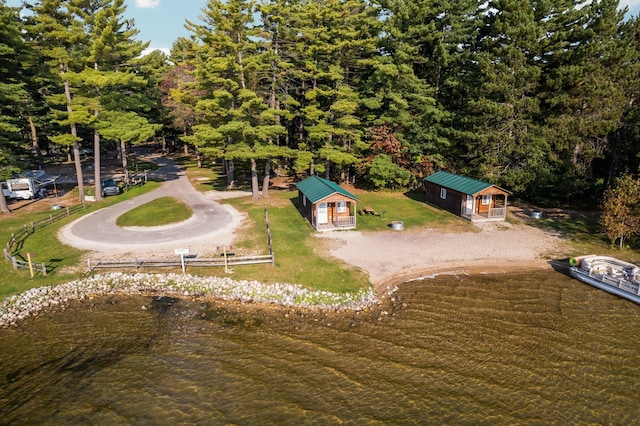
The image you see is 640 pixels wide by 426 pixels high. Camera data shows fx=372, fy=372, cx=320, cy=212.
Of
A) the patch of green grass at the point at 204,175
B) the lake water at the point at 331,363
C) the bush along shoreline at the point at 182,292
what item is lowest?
the lake water at the point at 331,363

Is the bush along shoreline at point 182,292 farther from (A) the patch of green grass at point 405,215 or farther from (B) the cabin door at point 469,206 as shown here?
(B) the cabin door at point 469,206

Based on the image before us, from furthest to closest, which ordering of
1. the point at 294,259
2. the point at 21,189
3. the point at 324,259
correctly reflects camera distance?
the point at 21,189 < the point at 324,259 < the point at 294,259

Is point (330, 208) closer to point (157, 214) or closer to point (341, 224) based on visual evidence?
point (341, 224)

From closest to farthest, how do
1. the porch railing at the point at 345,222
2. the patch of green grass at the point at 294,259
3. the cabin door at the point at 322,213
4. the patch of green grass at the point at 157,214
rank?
the patch of green grass at the point at 294,259 < the cabin door at the point at 322,213 < the porch railing at the point at 345,222 < the patch of green grass at the point at 157,214

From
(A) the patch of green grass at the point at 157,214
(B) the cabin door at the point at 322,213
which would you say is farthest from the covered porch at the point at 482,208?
(A) the patch of green grass at the point at 157,214

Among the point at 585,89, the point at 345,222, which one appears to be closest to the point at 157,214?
the point at 345,222

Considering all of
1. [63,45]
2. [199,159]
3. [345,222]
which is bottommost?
[345,222]
